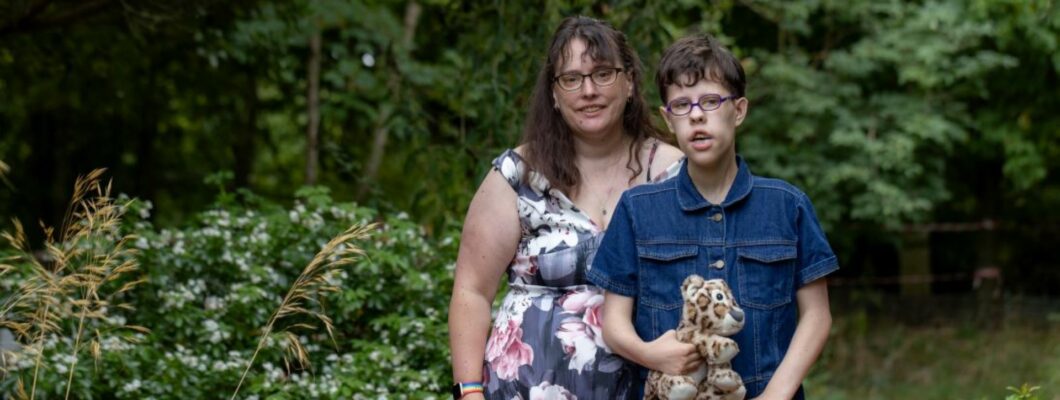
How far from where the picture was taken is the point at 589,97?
302cm

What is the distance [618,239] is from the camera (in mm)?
2752

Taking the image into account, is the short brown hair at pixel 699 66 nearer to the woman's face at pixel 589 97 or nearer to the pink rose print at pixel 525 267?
the woman's face at pixel 589 97

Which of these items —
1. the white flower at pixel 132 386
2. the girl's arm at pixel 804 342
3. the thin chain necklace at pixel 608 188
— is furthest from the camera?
the white flower at pixel 132 386

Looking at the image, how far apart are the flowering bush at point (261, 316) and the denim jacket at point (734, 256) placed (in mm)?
1761

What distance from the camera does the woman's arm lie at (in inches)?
122

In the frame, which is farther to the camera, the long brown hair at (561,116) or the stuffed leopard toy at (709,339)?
the long brown hair at (561,116)

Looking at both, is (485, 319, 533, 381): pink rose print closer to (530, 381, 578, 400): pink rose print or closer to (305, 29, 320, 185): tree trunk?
(530, 381, 578, 400): pink rose print

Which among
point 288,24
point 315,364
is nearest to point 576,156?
point 315,364

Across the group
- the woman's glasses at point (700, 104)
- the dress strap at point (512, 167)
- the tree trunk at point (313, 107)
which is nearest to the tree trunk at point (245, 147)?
the tree trunk at point (313, 107)

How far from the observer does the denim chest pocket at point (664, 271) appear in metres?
2.67

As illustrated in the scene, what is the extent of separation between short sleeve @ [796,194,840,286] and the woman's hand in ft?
1.03

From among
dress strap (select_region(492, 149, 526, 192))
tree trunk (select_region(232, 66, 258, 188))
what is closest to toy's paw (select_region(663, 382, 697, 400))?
dress strap (select_region(492, 149, 526, 192))

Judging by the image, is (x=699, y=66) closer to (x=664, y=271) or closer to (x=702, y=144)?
(x=702, y=144)

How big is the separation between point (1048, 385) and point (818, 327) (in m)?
5.01
